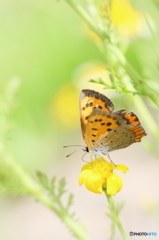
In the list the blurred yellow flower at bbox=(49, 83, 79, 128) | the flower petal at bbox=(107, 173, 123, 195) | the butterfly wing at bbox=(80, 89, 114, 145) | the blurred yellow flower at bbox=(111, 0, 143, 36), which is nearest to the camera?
the flower petal at bbox=(107, 173, 123, 195)

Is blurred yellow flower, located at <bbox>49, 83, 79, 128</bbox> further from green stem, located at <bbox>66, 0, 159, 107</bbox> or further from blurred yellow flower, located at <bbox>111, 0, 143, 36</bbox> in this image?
green stem, located at <bbox>66, 0, 159, 107</bbox>

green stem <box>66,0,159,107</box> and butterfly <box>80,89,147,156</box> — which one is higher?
green stem <box>66,0,159,107</box>


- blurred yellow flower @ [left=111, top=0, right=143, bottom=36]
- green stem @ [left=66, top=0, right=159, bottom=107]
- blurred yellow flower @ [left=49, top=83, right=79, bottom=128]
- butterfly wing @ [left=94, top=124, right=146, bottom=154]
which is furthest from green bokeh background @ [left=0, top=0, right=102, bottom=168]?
green stem @ [left=66, top=0, right=159, bottom=107]

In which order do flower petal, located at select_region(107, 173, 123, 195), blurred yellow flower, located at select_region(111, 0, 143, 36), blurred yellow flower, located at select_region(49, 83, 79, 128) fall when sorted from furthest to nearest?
1. blurred yellow flower, located at select_region(49, 83, 79, 128)
2. blurred yellow flower, located at select_region(111, 0, 143, 36)
3. flower petal, located at select_region(107, 173, 123, 195)

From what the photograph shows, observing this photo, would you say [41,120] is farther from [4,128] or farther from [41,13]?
[4,128]

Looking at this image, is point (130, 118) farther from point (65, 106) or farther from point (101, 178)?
point (65, 106)

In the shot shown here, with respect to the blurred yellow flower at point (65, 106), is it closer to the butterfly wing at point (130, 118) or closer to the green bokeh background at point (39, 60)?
the green bokeh background at point (39, 60)

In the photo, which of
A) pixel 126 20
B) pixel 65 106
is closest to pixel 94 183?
pixel 126 20

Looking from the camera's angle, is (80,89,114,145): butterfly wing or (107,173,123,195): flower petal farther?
(80,89,114,145): butterfly wing
